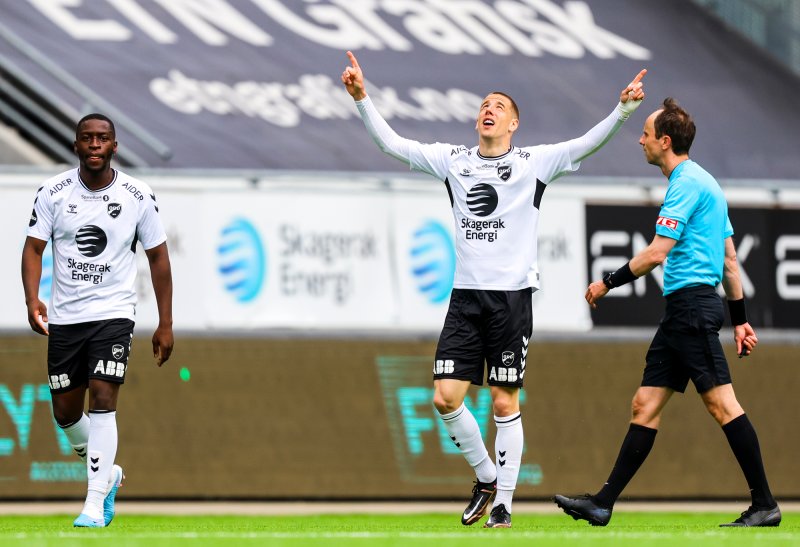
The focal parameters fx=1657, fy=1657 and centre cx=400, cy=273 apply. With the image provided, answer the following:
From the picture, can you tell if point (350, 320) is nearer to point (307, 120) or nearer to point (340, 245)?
point (340, 245)

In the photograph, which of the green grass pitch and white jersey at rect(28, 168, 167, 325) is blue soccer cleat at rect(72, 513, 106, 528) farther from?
white jersey at rect(28, 168, 167, 325)

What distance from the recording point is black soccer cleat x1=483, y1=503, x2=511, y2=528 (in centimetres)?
848

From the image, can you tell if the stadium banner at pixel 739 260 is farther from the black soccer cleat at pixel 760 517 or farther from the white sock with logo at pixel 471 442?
the black soccer cleat at pixel 760 517

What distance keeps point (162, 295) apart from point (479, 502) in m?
2.01

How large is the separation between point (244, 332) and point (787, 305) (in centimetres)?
429

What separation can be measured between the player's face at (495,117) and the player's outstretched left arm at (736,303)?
1323mm

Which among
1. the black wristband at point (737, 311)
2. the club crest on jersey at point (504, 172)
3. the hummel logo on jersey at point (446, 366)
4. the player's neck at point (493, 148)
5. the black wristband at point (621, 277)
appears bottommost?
the hummel logo on jersey at point (446, 366)

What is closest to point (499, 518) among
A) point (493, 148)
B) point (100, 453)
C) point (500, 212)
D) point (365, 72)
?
point (500, 212)

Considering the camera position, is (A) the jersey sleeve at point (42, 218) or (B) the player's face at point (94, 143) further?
(A) the jersey sleeve at point (42, 218)

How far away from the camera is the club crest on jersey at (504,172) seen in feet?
Result: 28.7

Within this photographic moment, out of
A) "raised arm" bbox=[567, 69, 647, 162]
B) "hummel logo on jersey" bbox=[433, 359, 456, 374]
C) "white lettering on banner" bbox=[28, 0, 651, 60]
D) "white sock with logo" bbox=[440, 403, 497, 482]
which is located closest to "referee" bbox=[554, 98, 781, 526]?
"raised arm" bbox=[567, 69, 647, 162]

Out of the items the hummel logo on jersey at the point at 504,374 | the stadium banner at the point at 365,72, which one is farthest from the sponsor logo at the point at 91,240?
the stadium banner at the point at 365,72

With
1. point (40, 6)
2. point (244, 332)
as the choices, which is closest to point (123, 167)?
point (244, 332)

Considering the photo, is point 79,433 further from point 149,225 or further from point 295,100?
point 295,100
